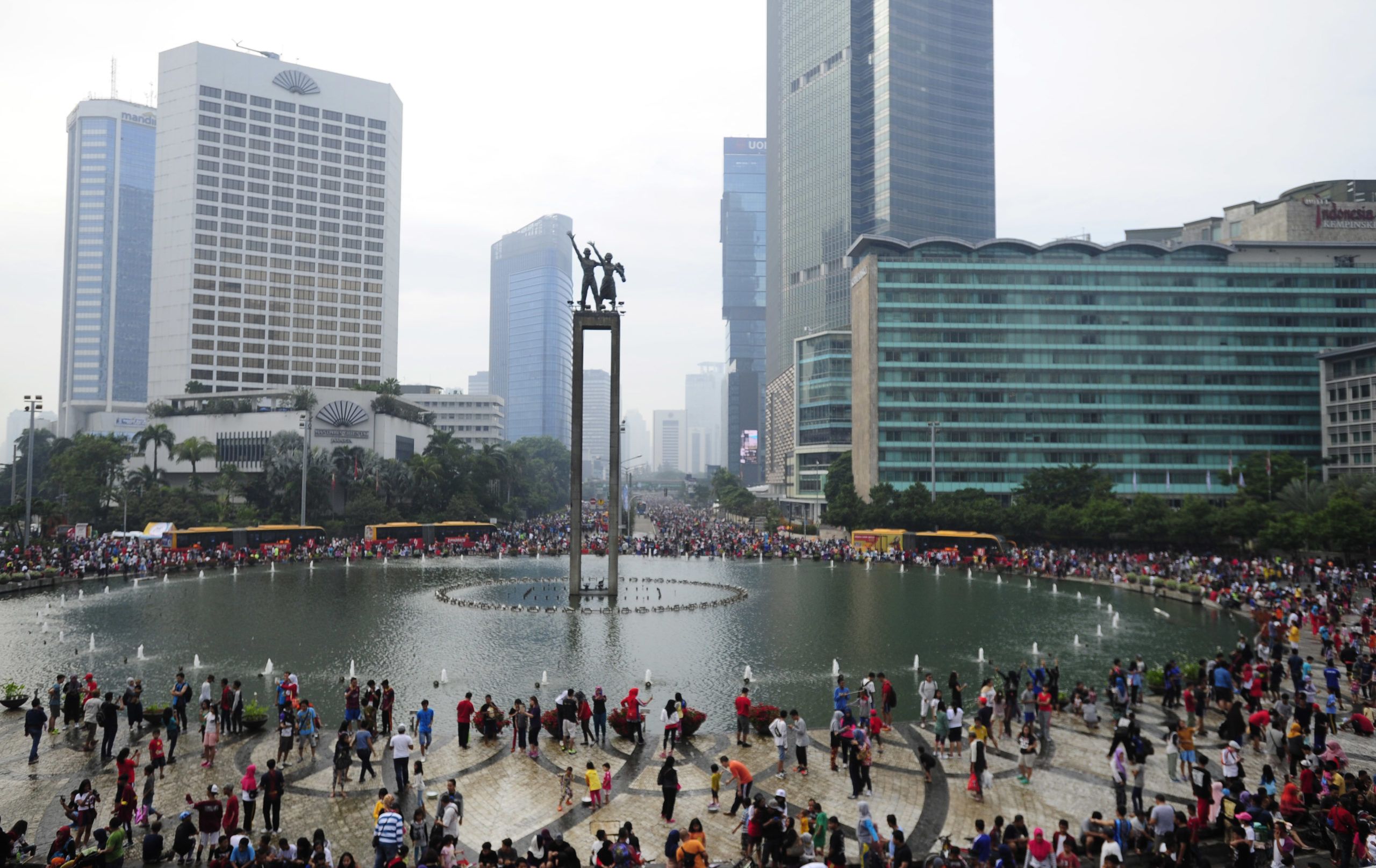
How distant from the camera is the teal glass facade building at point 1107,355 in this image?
9969cm

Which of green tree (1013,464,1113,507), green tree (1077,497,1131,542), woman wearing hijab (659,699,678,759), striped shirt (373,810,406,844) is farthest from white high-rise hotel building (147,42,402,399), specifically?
striped shirt (373,810,406,844)

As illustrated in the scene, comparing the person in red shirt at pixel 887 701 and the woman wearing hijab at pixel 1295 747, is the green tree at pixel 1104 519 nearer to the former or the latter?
the woman wearing hijab at pixel 1295 747

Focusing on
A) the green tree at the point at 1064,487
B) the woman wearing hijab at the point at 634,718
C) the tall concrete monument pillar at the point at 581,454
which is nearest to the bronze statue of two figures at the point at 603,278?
the tall concrete monument pillar at the point at 581,454

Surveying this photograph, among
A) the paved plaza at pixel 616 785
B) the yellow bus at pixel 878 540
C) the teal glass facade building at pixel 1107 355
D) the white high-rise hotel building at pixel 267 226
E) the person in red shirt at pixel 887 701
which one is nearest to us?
the paved plaza at pixel 616 785

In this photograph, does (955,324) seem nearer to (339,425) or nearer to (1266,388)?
(1266,388)

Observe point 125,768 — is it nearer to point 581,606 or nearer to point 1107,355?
point 581,606

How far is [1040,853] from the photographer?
496 inches

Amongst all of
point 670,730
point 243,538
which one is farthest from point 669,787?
point 243,538

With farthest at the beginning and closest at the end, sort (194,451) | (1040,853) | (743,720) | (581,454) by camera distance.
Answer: (194,451), (581,454), (743,720), (1040,853)

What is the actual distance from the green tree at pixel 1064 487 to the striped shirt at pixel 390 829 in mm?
75773

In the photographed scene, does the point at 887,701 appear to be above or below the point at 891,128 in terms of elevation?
below

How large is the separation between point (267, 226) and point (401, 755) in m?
146

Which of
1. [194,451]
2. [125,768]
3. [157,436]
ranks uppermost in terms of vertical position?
[157,436]

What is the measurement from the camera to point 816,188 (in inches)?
7333
